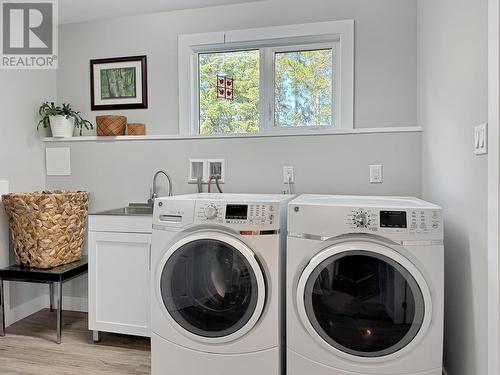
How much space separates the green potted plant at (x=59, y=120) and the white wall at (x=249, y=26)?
11 centimetres

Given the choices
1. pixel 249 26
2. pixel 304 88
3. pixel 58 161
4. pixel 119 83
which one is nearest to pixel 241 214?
pixel 304 88

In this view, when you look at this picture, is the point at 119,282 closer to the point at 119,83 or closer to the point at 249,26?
the point at 119,83

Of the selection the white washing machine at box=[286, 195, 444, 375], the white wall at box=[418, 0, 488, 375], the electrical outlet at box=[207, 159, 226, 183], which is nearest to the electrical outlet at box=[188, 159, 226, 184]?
the electrical outlet at box=[207, 159, 226, 183]

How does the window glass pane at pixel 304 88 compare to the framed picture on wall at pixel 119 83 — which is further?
the framed picture on wall at pixel 119 83

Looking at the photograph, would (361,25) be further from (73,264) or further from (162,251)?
(73,264)

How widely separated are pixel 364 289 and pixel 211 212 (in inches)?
30.3

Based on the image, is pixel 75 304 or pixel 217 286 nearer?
pixel 217 286

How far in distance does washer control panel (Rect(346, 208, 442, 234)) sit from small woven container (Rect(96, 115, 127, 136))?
1.98 m

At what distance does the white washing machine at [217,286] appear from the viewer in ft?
5.68

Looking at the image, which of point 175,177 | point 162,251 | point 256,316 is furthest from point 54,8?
point 256,316

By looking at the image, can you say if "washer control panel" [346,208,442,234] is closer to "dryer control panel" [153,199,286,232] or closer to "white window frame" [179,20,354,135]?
"dryer control panel" [153,199,286,232]

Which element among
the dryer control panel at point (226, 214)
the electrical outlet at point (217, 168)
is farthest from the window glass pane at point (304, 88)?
the dryer control panel at point (226, 214)

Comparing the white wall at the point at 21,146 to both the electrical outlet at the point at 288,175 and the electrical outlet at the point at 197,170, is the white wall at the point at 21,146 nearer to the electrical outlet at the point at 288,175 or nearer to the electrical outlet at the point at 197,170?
the electrical outlet at the point at 197,170

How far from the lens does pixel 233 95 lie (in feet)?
9.46
